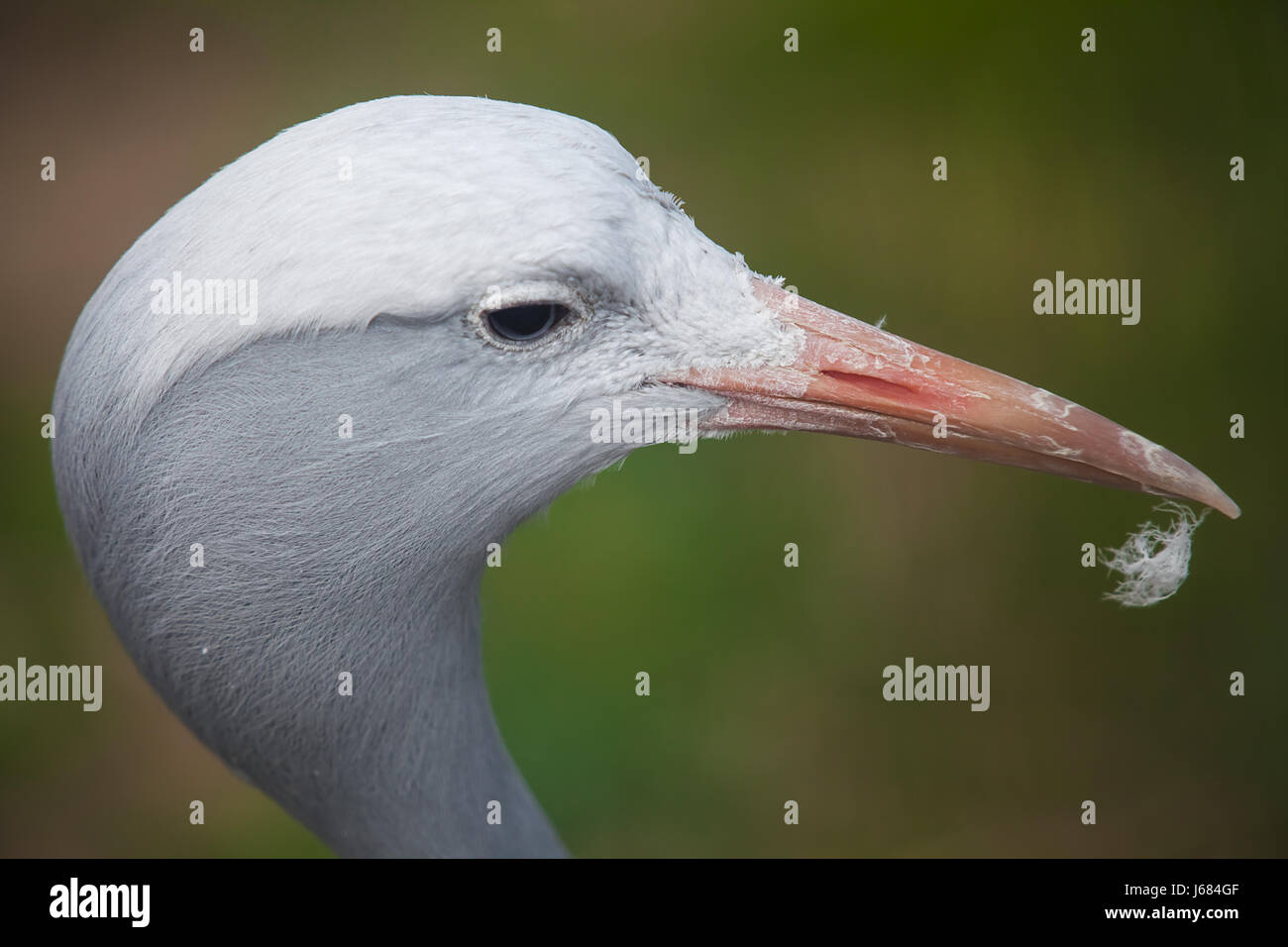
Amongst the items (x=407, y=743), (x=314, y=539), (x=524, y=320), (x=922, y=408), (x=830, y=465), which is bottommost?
(x=407, y=743)

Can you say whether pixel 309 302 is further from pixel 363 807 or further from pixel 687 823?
pixel 687 823

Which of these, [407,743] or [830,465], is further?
[830,465]

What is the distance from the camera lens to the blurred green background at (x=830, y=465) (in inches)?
169

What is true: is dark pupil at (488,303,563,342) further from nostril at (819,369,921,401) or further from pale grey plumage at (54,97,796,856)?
nostril at (819,369,921,401)

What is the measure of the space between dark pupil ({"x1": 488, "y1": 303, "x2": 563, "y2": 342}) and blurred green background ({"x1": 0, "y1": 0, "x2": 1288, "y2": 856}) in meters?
2.81

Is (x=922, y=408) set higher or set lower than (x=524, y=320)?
lower

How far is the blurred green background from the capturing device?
14.1 feet

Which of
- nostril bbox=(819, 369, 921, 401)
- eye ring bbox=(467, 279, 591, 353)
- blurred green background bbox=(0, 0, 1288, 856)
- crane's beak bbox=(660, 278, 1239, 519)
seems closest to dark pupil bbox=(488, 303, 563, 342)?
eye ring bbox=(467, 279, 591, 353)

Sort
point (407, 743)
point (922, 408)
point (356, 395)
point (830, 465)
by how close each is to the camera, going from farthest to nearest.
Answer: point (830, 465) → point (407, 743) → point (922, 408) → point (356, 395)

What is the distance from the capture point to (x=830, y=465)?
4.74 m

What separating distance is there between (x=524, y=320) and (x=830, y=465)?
317 cm

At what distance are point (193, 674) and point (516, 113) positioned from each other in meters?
1.17

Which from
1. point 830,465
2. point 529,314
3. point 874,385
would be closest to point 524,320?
point 529,314

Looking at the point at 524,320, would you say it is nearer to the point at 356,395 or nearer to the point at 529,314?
the point at 529,314
